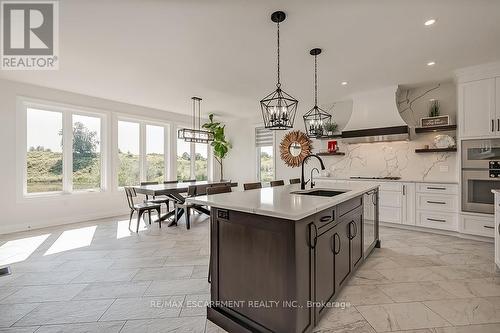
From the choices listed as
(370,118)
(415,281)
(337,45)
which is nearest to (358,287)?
(415,281)

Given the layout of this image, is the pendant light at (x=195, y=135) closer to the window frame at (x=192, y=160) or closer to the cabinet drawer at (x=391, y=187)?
the window frame at (x=192, y=160)

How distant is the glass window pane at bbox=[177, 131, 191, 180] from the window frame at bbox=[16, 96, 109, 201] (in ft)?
6.49

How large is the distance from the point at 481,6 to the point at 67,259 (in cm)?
538

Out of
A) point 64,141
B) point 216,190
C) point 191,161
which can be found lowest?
point 216,190

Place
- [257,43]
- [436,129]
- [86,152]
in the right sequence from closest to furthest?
[257,43] < [436,129] < [86,152]

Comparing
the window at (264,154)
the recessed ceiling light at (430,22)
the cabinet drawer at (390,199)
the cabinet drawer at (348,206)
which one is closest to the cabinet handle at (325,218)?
the cabinet drawer at (348,206)

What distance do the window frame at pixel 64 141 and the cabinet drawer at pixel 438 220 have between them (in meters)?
6.55

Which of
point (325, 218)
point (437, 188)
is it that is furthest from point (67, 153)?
point (437, 188)

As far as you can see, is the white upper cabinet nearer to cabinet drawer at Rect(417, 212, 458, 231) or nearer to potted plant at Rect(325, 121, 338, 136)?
cabinet drawer at Rect(417, 212, 458, 231)

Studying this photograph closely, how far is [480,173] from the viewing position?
11.9 ft

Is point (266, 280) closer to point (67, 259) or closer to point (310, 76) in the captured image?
point (67, 259)

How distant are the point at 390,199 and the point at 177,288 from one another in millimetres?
4003

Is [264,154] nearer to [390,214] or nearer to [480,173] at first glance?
[390,214]

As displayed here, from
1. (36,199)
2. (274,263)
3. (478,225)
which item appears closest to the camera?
(274,263)
